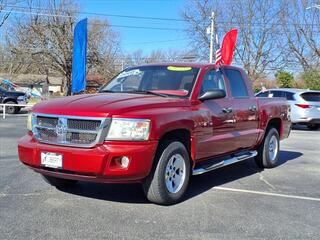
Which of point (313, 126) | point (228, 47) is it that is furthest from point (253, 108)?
point (228, 47)

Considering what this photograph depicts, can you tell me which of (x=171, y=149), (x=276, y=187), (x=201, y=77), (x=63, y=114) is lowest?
(x=276, y=187)

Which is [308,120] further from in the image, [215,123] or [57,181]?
[57,181]

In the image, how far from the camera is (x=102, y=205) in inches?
222

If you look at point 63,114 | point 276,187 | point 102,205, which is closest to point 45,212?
point 102,205

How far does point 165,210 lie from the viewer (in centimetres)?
553

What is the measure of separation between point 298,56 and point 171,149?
4166 centimetres

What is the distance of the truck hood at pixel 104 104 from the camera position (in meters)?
5.19

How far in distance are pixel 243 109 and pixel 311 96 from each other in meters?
12.0

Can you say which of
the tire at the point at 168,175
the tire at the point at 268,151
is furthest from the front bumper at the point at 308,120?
the tire at the point at 168,175

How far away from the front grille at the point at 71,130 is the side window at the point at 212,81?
1.96 m

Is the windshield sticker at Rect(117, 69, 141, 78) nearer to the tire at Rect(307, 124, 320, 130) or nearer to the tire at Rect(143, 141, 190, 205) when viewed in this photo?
the tire at Rect(143, 141, 190, 205)

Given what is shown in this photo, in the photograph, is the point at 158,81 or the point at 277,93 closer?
the point at 158,81

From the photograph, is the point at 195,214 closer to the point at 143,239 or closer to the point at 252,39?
the point at 143,239

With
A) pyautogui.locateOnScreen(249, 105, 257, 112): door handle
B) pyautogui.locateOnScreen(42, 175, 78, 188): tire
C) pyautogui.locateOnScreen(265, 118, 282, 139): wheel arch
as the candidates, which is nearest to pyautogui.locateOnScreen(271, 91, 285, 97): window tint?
pyautogui.locateOnScreen(265, 118, 282, 139): wheel arch
